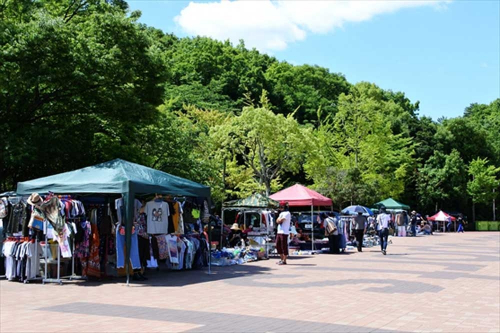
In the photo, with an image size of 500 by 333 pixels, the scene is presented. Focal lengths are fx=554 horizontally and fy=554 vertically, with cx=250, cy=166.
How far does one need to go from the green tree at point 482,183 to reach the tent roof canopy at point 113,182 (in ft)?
160

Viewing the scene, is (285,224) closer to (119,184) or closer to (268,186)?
(119,184)

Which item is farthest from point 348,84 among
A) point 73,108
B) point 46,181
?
point 46,181

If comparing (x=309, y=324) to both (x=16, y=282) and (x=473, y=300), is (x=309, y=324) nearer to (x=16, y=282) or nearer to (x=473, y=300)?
(x=473, y=300)

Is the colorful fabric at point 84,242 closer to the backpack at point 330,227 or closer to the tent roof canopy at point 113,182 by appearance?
the tent roof canopy at point 113,182

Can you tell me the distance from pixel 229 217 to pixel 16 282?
28742 millimetres

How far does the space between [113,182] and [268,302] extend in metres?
5.23

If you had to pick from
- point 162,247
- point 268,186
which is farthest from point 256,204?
point 268,186

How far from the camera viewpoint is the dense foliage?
18250 millimetres

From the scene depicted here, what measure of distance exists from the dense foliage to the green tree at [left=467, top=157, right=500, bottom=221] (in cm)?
15

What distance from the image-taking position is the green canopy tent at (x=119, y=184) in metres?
12.9

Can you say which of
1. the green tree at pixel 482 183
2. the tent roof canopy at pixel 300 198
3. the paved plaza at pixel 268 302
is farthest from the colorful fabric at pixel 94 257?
the green tree at pixel 482 183

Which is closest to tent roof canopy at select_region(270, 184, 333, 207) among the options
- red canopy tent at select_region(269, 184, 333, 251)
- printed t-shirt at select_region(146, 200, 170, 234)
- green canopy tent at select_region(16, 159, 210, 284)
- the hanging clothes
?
red canopy tent at select_region(269, 184, 333, 251)

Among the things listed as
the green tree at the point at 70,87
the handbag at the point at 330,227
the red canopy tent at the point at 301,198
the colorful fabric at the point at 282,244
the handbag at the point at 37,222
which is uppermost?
the green tree at the point at 70,87

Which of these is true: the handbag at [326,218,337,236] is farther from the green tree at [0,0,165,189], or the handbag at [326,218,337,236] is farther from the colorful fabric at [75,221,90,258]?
the colorful fabric at [75,221,90,258]
